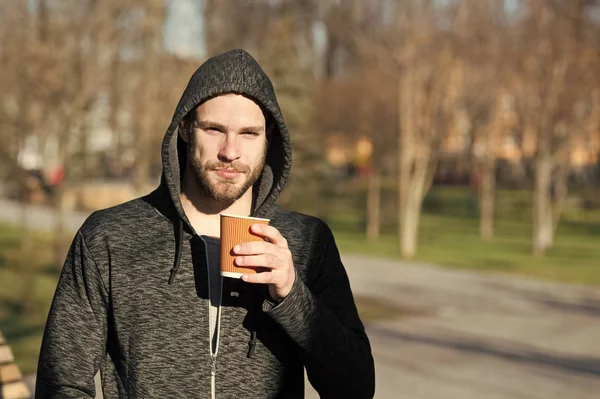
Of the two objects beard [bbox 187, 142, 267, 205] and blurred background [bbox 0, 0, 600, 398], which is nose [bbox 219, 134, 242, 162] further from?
blurred background [bbox 0, 0, 600, 398]

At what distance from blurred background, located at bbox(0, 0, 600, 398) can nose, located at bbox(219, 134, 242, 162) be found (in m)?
2.93

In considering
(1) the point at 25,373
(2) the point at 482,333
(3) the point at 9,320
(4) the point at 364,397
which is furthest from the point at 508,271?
(4) the point at 364,397

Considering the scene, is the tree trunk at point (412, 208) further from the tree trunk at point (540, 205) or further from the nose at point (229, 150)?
the nose at point (229, 150)

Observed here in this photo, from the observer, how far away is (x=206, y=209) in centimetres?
233

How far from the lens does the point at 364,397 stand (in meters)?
2.29

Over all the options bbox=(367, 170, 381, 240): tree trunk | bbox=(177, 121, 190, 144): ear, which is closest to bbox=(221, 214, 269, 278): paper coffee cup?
bbox=(177, 121, 190, 144): ear

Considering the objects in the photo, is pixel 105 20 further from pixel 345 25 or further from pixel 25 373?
pixel 345 25

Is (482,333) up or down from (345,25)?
down

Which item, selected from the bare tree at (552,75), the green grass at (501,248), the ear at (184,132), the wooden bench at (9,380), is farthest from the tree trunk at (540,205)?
the ear at (184,132)

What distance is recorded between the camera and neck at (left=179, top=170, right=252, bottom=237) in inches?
91.2

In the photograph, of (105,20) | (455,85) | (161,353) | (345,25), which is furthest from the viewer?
(455,85)

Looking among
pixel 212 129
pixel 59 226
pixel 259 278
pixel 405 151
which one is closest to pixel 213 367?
pixel 259 278

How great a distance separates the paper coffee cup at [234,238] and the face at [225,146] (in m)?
0.27

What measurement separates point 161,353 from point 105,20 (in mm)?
12122
